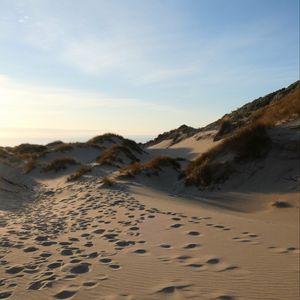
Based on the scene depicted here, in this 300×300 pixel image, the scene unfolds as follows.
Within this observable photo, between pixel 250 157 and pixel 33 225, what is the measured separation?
23.8 ft

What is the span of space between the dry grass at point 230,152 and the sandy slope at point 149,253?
2554 mm

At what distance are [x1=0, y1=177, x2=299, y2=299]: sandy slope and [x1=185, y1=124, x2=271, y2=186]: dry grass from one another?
255 cm

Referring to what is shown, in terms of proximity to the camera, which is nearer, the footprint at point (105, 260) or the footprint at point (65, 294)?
the footprint at point (65, 294)

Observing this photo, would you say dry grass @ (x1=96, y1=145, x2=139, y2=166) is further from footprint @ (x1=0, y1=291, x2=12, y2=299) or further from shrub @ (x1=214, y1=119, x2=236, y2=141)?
footprint @ (x1=0, y1=291, x2=12, y2=299)

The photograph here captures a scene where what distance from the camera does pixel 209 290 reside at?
4.43 m

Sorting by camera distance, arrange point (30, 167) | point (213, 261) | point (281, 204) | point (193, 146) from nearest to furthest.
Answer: point (213, 261), point (281, 204), point (30, 167), point (193, 146)

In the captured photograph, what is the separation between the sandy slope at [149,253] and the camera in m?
4.48

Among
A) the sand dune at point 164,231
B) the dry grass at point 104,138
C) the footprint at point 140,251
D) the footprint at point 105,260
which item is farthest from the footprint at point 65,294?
the dry grass at point 104,138

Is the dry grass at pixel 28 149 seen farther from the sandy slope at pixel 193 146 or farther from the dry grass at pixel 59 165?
the dry grass at pixel 59 165

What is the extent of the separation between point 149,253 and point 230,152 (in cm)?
805

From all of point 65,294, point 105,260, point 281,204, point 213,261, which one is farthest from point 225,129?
point 65,294

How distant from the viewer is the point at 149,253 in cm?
611

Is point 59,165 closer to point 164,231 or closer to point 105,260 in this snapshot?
point 164,231

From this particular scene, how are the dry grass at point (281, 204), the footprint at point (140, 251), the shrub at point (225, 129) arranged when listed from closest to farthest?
1. the footprint at point (140, 251)
2. the dry grass at point (281, 204)
3. the shrub at point (225, 129)
